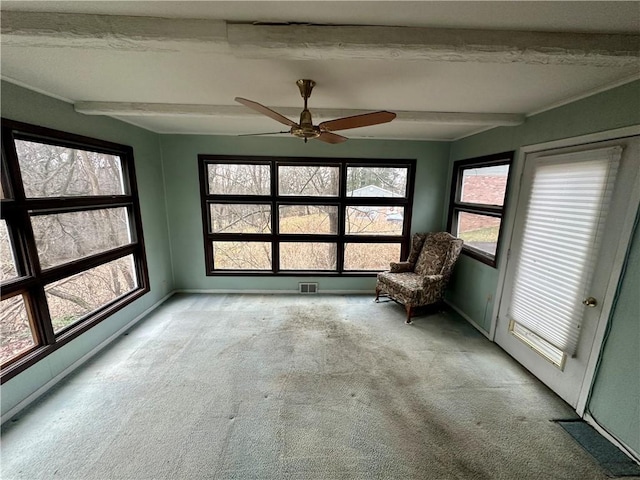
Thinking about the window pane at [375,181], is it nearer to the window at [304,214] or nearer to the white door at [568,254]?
the window at [304,214]

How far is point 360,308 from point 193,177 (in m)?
3.22

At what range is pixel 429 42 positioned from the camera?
1309 millimetres

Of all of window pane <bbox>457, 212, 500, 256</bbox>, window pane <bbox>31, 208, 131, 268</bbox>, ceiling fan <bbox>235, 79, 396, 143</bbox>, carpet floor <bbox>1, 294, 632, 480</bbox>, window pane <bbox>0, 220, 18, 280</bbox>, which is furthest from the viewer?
window pane <bbox>457, 212, 500, 256</bbox>

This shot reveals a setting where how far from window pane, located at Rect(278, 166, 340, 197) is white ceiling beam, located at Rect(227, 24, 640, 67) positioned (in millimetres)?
2554

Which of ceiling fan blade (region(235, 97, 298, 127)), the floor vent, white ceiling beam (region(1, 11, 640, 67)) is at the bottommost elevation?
the floor vent

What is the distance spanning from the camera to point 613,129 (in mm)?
1791

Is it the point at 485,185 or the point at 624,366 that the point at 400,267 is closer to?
the point at 485,185

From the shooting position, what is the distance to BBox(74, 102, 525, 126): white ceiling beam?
2.38m

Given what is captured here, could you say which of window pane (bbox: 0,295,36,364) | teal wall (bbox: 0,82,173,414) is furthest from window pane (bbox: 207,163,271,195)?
window pane (bbox: 0,295,36,364)

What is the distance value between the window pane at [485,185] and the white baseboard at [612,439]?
2044 mm

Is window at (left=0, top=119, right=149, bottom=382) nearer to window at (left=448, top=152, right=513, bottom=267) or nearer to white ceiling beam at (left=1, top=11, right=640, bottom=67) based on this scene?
white ceiling beam at (left=1, top=11, right=640, bottom=67)

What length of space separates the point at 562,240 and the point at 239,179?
3.87 meters

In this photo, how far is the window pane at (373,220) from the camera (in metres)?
4.04

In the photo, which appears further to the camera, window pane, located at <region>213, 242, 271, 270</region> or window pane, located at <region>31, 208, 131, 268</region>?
window pane, located at <region>213, 242, 271, 270</region>
